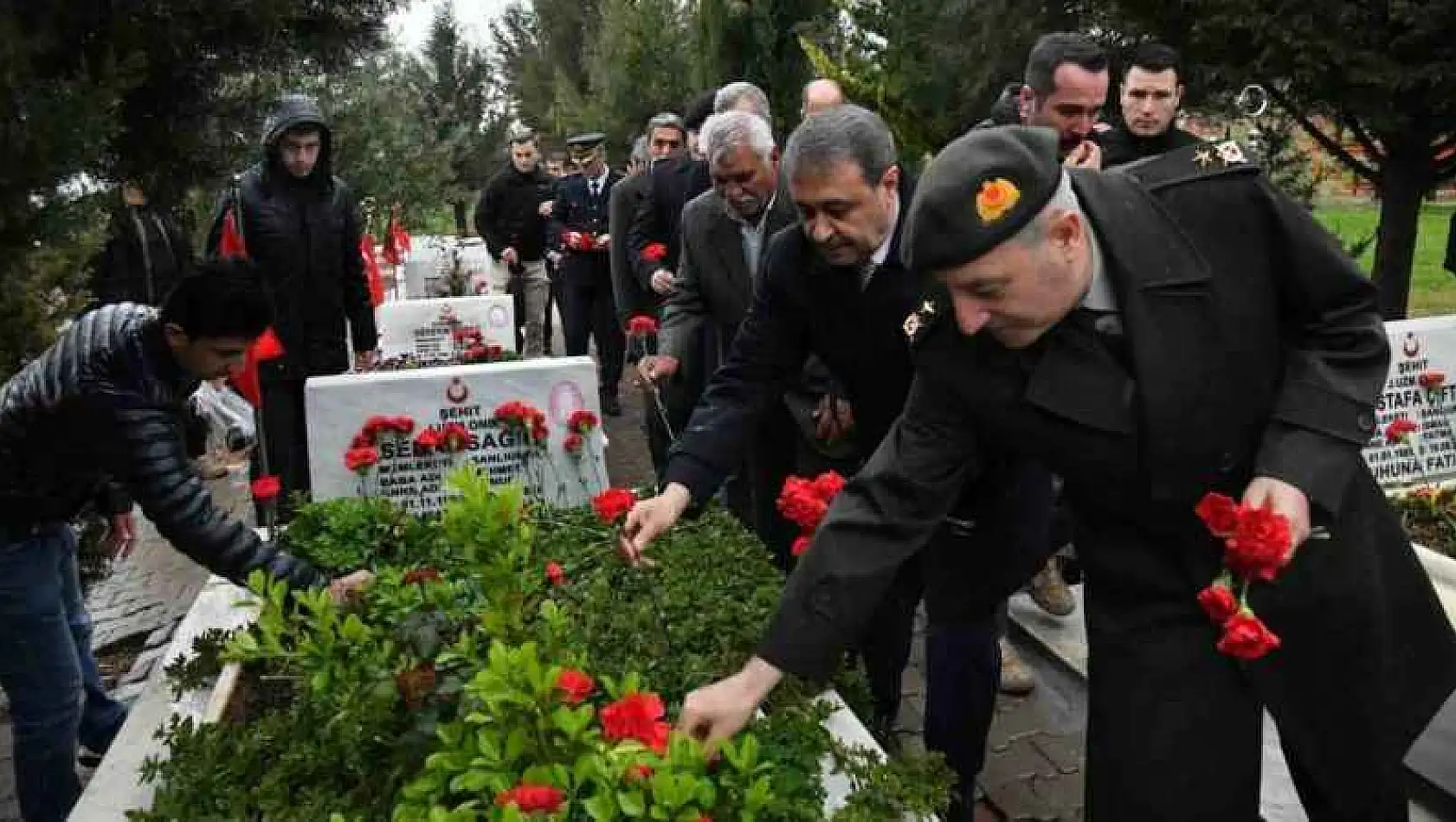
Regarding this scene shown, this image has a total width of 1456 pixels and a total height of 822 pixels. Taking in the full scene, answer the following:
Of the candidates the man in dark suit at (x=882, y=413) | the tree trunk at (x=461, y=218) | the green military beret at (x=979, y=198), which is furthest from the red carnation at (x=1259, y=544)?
the tree trunk at (x=461, y=218)

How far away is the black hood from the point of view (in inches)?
197

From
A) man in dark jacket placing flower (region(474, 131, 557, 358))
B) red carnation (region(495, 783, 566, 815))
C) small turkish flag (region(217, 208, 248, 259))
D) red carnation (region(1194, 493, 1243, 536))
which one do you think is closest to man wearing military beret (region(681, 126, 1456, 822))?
red carnation (region(1194, 493, 1243, 536))

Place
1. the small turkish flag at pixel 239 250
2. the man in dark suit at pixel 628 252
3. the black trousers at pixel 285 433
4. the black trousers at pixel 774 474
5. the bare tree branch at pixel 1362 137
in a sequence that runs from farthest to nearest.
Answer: the bare tree branch at pixel 1362 137 < the man in dark suit at pixel 628 252 < the black trousers at pixel 285 433 < the small turkish flag at pixel 239 250 < the black trousers at pixel 774 474

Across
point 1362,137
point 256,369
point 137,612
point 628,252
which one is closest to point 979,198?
point 256,369

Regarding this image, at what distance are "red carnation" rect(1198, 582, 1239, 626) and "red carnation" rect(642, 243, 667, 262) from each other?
4429 millimetres

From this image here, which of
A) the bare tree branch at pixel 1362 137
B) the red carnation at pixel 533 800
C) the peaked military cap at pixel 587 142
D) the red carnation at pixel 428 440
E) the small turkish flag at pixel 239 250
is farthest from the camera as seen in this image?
the peaked military cap at pixel 587 142

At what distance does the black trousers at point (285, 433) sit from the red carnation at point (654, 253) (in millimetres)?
1778

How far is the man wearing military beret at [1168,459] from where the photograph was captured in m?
1.97

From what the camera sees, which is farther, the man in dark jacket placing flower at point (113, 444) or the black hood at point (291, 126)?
the black hood at point (291, 126)

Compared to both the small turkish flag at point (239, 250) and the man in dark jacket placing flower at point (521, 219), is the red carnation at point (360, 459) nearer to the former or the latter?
the small turkish flag at point (239, 250)

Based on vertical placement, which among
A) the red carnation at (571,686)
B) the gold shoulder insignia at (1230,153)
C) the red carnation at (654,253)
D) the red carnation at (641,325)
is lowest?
the red carnation at (641,325)

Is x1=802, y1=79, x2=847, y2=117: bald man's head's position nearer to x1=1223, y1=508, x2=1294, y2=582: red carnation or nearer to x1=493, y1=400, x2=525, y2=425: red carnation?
x1=493, y1=400, x2=525, y2=425: red carnation

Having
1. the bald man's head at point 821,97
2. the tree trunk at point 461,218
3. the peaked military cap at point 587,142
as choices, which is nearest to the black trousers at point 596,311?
the peaked military cap at point 587,142

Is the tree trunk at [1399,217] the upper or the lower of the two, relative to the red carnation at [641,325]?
upper
